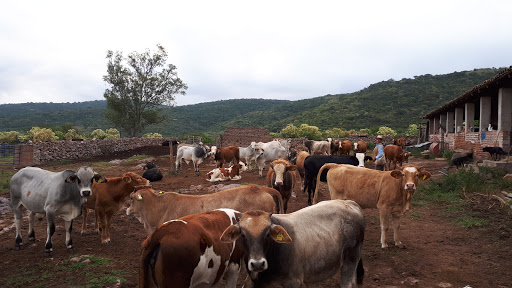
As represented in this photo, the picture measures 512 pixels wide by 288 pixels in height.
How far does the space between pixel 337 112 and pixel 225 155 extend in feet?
173

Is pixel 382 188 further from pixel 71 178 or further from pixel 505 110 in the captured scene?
pixel 505 110

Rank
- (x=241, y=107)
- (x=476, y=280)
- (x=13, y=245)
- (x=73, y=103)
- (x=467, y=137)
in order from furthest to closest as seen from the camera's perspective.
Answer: (x=73, y=103) < (x=241, y=107) < (x=467, y=137) < (x=13, y=245) < (x=476, y=280)

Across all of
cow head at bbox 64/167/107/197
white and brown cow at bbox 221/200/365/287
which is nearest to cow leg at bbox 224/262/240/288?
white and brown cow at bbox 221/200/365/287

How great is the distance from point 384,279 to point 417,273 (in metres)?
0.69

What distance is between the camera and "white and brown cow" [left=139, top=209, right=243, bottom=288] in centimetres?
353

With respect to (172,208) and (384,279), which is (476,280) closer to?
(384,279)

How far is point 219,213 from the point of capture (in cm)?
459

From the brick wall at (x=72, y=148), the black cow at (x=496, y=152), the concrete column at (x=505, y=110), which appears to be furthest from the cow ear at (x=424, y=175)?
the brick wall at (x=72, y=148)

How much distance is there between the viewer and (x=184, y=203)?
602 cm

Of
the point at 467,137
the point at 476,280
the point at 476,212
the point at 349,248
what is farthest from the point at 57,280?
the point at 467,137

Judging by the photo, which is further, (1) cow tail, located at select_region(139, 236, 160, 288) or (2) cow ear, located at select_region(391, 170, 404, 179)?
(2) cow ear, located at select_region(391, 170, 404, 179)

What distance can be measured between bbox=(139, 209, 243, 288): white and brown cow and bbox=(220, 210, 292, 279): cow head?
28 centimetres

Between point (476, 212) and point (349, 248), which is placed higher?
point (349, 248)

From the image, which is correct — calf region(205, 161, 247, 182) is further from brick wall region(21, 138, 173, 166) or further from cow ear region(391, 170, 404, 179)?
brick wall region(21, 138, 173, 166)
